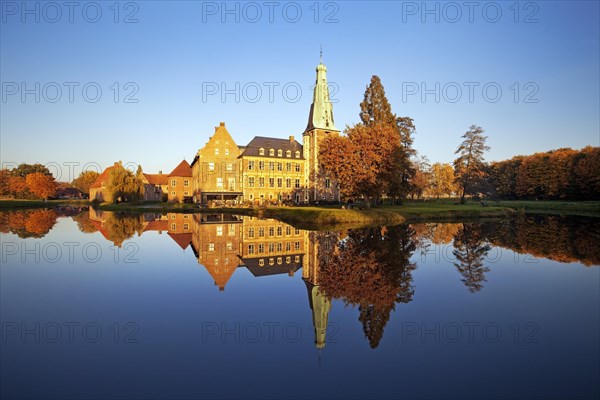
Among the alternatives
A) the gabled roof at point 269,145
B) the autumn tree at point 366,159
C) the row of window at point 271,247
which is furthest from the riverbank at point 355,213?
the gabled roof at point 269,145

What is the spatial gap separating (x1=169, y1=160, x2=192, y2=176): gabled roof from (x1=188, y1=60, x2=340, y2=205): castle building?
11848 millimetres

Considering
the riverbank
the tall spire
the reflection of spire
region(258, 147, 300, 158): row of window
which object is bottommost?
the reflection of spire

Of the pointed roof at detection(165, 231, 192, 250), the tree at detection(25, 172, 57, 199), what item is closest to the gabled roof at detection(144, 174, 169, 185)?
the tree at detection(25, 172, 57, 199)

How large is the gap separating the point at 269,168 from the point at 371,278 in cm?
4437

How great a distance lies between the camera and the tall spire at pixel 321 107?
5509 cm

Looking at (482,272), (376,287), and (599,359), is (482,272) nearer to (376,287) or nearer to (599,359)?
(376,287)

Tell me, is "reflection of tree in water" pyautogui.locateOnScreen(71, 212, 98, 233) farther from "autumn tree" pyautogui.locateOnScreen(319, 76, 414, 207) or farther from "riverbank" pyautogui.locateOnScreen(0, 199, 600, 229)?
"autumn tree" pyautogui.locateOnScreen(319, 76, 414, 207)

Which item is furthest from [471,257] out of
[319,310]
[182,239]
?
[182,239]

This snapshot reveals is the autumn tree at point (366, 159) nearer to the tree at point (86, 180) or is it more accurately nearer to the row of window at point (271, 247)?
the row of window at point (271, 247)

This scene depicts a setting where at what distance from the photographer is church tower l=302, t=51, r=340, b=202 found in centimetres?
5506

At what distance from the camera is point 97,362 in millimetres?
6371

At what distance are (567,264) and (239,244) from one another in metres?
16.9

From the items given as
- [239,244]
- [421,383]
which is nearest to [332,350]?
[421,383]

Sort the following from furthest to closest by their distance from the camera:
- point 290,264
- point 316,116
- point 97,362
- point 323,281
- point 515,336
Result: point 316,116, point 290,264, point 323,281, point 515,336, point 97,362
